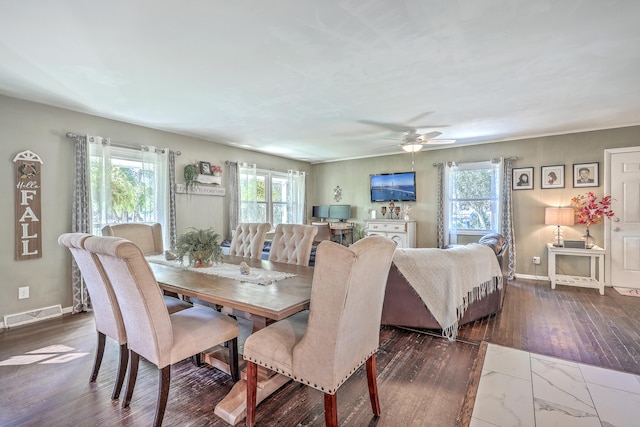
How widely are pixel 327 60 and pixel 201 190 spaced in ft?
11.3

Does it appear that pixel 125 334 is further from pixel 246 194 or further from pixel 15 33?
pixel 246 194

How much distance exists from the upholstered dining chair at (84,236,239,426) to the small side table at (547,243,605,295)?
5.03 metres

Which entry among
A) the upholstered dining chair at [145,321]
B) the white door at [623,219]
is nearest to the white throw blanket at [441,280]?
the upholstered dining chair at [145,321]

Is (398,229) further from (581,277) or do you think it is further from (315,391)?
(315,391)

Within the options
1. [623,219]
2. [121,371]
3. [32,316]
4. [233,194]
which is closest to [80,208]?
Answer: [32,316]

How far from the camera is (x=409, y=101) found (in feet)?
11.1

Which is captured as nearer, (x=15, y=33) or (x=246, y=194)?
(x=15, y=33)

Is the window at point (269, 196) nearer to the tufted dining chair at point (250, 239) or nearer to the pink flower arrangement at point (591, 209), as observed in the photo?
the tufted dining chair at point (250, 239)

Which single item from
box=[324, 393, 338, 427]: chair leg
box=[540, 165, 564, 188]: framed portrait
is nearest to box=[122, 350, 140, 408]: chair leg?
box=[324, 393, 338, 427]: chair leg

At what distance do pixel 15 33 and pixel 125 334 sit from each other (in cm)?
218

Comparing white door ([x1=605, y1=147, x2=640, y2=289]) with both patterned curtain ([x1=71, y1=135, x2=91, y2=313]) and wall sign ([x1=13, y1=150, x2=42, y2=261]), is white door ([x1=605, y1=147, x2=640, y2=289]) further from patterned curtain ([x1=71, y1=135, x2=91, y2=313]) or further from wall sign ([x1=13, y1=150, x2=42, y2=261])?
wall sign ([x1=13, y1=150, x2=42, y2=261])

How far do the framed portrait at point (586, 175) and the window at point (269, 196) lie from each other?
516cm

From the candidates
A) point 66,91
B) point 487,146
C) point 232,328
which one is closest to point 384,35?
point 232,328

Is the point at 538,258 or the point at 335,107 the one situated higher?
the point at 335,107
